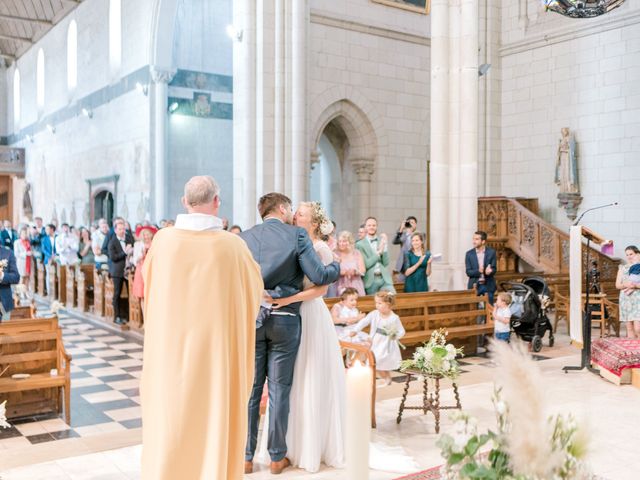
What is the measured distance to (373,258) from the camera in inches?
344

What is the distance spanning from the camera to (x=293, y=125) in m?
12.5

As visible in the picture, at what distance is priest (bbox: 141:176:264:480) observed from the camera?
133 inches

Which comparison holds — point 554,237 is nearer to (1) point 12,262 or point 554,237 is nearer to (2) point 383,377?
(2) point 383,377

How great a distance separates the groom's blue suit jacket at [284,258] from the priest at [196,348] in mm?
820

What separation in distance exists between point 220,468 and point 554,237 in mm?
10736

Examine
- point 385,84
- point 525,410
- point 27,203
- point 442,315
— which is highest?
point 385,84

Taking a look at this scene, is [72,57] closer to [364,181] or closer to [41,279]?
[41,279]

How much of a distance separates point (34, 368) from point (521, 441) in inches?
231

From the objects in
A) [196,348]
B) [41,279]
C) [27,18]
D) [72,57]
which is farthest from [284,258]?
[27,18]

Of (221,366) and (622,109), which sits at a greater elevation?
(622,109)

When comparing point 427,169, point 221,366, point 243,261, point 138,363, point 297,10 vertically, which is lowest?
point 138,363

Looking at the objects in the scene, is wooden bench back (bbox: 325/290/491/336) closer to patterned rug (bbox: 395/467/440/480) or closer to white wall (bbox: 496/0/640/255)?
patterned rug (bbox: 395/467/440/480)

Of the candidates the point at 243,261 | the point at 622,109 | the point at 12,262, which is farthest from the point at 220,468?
the point at 622,109

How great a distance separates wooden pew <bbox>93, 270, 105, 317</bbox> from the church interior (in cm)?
5
